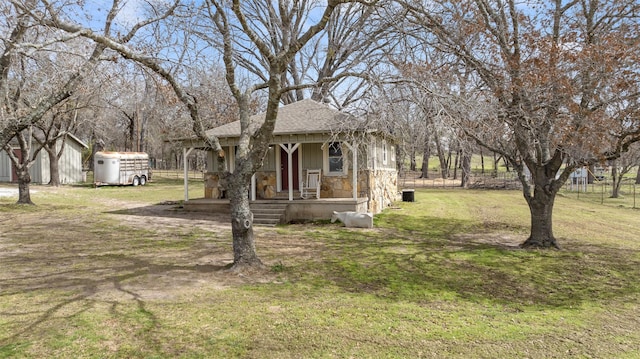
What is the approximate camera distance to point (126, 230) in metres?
11.2

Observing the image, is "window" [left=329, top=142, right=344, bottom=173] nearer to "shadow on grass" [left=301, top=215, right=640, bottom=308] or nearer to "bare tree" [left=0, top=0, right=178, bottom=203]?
"shadow on grass" [left=301, top=215, right=640, bottom=308]

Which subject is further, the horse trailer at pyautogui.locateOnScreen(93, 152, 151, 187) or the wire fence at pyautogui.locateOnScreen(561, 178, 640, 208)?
the horse trailer at pyautogui.locateOnScreen(93, 152, 151, 187)

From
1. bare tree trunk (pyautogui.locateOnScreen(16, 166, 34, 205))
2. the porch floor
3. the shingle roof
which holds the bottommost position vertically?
the porch floor

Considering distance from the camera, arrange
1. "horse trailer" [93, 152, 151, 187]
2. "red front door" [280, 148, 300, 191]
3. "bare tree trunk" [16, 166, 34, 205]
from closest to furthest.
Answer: "red front door" [280, 148, 300, 191]
"bare tree trunk" [16, 166, 34, 205]
"horse trailer" [93, 152, 151, 187]

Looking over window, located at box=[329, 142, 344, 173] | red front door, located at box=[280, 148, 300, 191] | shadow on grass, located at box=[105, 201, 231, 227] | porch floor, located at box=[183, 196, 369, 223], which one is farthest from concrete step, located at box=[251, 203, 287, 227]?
window, located at box=[329, 142, 344, 173]

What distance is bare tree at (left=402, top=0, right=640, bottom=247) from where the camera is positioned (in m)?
7.65

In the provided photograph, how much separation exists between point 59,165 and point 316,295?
29.9 metres

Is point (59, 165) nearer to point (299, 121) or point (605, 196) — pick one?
point (299, 121)

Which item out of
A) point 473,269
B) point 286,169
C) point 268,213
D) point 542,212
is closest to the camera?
point 473,269

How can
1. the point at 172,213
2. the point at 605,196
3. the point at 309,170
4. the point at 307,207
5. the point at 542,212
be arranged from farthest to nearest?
the point at 605,196
the point at 172,213
the point at 309,170
the point at 307,207
the point at 542,212

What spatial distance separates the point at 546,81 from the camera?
7684mm

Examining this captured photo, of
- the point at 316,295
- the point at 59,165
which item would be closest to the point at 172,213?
the point at 316,295

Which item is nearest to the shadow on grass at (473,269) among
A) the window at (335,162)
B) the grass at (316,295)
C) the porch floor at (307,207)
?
the grass at (316,295)

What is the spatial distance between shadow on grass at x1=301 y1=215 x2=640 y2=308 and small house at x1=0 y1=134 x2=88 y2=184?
26132mm
